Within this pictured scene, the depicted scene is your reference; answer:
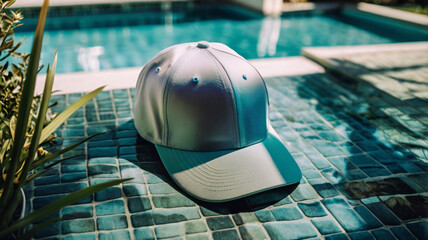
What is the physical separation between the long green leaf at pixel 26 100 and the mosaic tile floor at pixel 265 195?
444mm

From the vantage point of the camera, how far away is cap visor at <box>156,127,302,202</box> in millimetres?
2291

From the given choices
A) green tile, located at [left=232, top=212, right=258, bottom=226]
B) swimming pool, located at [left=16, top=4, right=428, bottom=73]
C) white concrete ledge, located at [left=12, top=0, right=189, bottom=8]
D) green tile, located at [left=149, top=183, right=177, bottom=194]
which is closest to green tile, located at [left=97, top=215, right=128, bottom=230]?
green tile, located at [left=149, top=183, right=177, bottom=194]

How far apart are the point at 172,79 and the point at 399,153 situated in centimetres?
216

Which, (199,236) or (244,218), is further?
(244,218)

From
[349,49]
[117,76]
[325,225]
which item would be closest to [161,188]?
[325,225]

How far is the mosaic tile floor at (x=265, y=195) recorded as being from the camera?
220cm

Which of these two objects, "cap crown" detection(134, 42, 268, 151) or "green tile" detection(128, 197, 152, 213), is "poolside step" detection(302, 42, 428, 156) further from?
"green tile" detection(128, 197, 152, 213)

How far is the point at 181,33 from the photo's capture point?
26.8 ft

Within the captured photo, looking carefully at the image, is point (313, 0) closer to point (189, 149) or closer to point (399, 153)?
point (399, 153)

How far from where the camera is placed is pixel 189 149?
251 cm

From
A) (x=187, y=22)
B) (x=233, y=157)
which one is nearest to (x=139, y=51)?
(x=187, y=22)

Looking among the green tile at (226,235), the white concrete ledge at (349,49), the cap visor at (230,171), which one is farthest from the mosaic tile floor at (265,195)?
the white concrete ledge at (349,49)

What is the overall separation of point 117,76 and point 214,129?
247cm

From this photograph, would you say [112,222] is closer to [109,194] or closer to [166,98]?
[109,194]
